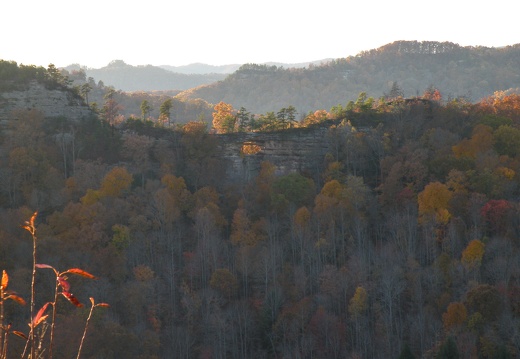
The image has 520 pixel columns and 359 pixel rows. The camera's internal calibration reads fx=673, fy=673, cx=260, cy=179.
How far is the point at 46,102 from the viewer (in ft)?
160

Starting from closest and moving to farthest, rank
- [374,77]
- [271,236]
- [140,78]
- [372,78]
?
1. [271,236]
2. [372,78]
3. [374,77]
4. [140,78]

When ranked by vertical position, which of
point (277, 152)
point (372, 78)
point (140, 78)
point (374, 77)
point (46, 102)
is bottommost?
point (277, 152)

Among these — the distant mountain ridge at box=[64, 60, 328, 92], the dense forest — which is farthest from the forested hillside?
the dense forest

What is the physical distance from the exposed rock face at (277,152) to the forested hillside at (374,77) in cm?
5648

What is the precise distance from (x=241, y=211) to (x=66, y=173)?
1242cm

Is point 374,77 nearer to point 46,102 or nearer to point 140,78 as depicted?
point 140,78

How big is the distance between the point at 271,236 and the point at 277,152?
11808 millimetres

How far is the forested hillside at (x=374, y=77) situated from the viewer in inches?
4240

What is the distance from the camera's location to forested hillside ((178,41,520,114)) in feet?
353

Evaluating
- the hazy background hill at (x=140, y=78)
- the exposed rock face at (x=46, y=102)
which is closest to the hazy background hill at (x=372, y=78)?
the hazy background hill at (x=140, y=78)

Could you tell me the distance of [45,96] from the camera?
1928 inches

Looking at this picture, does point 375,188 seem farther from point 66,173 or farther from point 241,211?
point 66,173

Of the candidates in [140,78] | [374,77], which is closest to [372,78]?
[374,77]

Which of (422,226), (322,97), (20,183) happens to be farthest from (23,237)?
(322,97)
